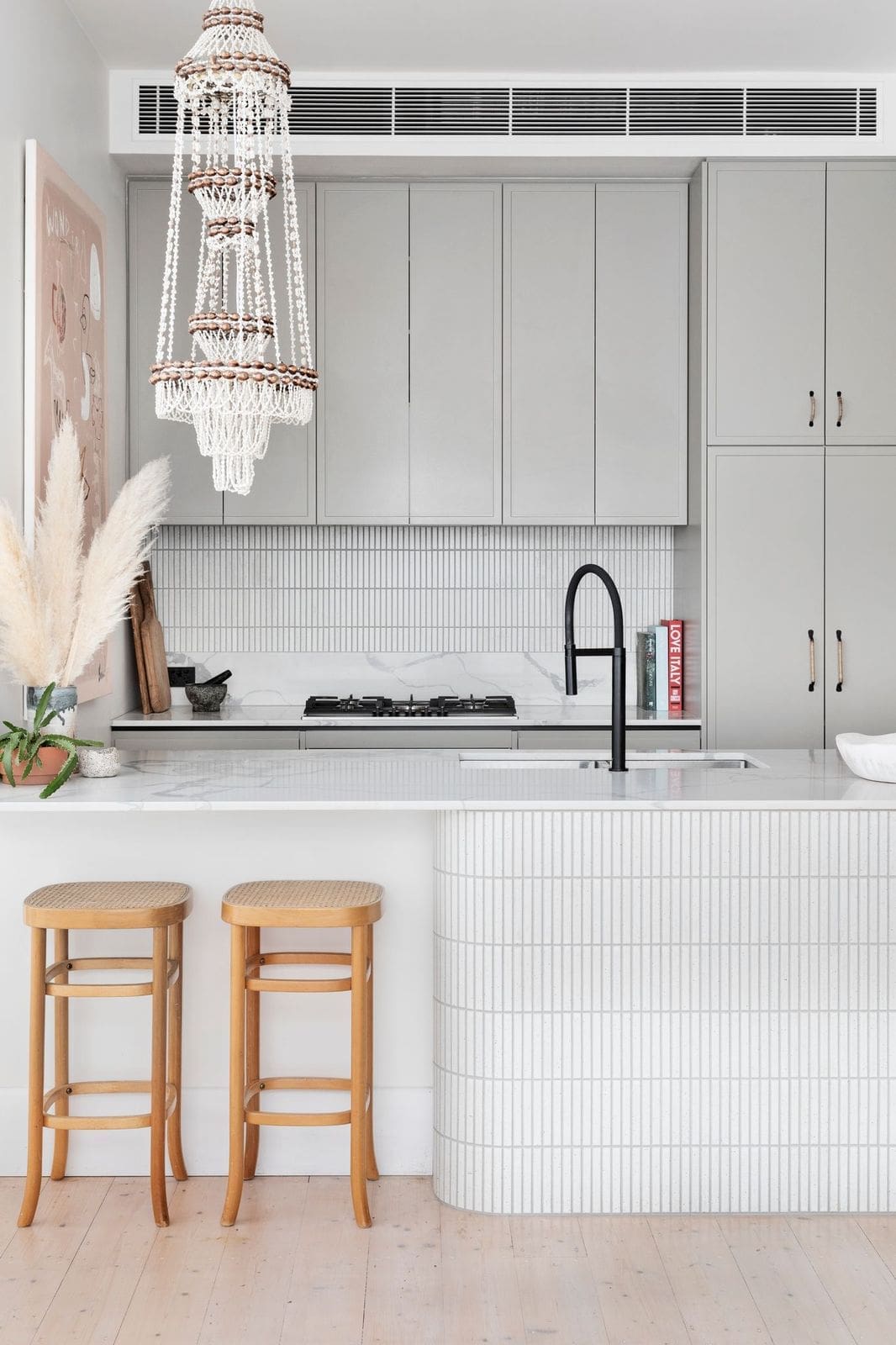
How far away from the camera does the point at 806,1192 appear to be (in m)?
A: 2.48

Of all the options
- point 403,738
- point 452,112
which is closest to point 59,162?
point 452,112

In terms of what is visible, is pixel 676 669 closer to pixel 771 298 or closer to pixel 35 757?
pixel 771 298

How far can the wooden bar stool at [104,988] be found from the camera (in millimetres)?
2355

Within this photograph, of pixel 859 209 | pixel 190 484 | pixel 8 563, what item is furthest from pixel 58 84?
pixel 859 209

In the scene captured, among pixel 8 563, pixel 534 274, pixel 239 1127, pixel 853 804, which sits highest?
pixel 534 274

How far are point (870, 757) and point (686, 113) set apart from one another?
2457 mm

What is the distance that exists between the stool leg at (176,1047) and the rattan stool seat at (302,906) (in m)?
0.20

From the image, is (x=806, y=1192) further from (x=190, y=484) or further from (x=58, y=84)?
(x=58, y=84)

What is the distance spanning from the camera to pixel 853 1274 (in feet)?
7.35

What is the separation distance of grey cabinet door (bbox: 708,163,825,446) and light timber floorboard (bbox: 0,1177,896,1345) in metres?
2.60

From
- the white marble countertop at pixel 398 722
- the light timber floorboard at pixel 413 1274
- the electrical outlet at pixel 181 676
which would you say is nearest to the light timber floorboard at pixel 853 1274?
the light timber floorboard at pixel 413 1274

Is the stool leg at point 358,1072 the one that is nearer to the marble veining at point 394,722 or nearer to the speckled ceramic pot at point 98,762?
the speckled ceramic pot at point 98,762

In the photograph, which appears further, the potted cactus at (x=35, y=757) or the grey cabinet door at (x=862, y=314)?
the grey cabinet door at (x=862, y=314)

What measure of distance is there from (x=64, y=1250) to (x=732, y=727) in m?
2.64
